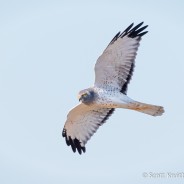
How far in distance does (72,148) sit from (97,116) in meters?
0.68

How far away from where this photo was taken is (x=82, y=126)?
10562 millimetres

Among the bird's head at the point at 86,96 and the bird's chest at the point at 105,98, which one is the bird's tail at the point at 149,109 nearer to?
the bird's chest at the point at 105,98

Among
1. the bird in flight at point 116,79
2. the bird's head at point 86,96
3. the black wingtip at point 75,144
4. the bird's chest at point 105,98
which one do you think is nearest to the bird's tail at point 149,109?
the bird in flight at point 116,79

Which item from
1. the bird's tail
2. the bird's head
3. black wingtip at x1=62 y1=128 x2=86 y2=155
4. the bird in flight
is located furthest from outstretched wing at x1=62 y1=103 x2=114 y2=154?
the bird's tail

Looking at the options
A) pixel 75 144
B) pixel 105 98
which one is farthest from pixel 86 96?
pixel 75 144

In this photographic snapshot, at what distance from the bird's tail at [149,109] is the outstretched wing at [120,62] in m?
0.43

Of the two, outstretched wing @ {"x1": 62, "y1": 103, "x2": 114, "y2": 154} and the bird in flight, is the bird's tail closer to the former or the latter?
the bird in flight

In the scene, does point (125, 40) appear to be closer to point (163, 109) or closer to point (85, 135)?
point (163, 109)

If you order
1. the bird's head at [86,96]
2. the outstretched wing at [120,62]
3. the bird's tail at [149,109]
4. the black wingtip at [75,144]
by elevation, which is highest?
the outstretched wing at [120,62]

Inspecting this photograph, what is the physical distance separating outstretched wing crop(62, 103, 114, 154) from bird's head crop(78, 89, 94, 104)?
0.69 metres

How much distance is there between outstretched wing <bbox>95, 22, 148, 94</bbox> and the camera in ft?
31.8

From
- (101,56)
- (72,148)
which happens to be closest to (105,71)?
(101,56)

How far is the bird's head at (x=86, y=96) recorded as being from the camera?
31.3ft

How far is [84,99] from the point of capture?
31.5ft
